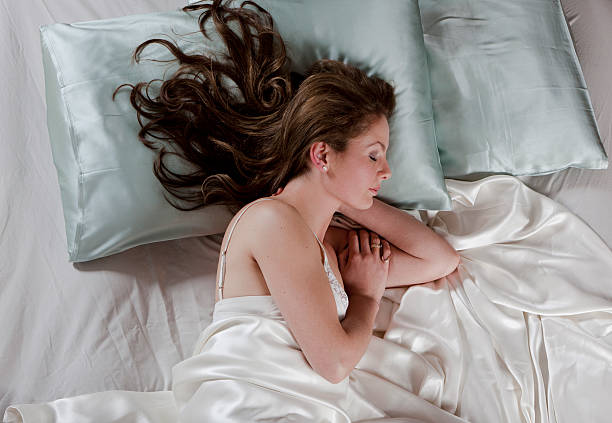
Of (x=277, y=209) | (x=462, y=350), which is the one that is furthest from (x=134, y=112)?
(x=462, y=350)

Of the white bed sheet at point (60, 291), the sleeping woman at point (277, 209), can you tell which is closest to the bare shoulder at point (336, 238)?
the sleeping woman at point (277, 209)

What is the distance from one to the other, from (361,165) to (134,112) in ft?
1.62

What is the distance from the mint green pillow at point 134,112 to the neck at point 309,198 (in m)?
0.22

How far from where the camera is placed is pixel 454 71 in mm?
1636

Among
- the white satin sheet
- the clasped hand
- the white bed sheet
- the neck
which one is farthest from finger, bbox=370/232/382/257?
the white bed sheet

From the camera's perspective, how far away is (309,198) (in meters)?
1.31

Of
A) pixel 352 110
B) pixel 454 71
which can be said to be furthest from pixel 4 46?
pixel 454 71

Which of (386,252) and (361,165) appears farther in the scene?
(386,252)

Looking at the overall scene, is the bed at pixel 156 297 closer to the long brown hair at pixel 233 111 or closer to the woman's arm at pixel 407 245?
the woman's arm at pixel 407 245

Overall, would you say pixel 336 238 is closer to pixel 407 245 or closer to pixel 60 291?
pixel 407 245

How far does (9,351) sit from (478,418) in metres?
0.96

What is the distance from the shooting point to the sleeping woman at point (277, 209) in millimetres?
1210

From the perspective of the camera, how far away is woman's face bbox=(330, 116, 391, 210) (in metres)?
1.29

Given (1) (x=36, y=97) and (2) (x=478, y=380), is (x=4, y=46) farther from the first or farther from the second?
(2) (x=478, y=380)
